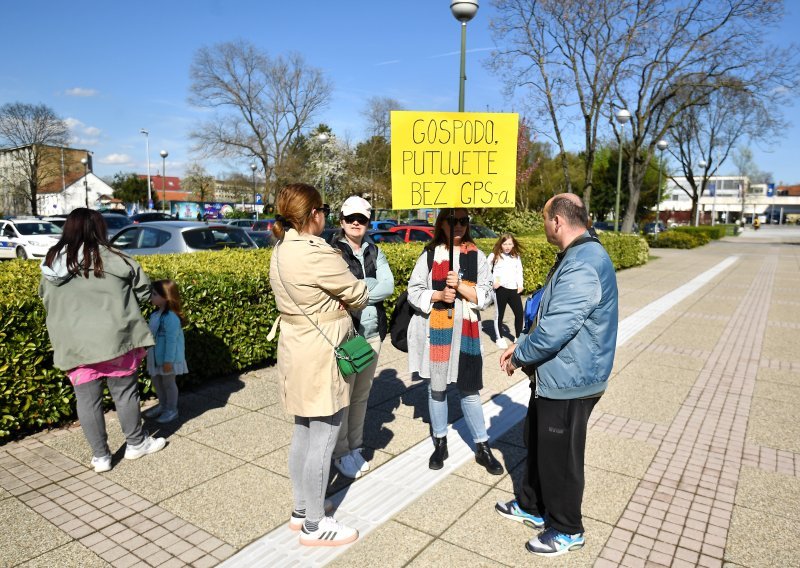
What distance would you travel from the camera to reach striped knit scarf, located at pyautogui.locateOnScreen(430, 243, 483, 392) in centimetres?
381

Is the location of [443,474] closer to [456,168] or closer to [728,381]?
[456,168]

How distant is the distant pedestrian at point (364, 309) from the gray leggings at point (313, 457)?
0.70 meters

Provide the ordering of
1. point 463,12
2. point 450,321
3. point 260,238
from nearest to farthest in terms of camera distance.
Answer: point 450,321, point 463,12, point 260,238

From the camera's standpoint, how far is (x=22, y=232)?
20.3 m

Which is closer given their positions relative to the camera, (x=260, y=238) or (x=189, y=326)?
(x=189, y=326)

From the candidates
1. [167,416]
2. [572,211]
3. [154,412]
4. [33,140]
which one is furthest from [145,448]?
[33,140]

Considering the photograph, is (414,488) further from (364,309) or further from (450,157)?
(450,157)

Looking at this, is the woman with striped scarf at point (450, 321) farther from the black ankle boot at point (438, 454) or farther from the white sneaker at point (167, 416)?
the white sneaker at point (167, 416)

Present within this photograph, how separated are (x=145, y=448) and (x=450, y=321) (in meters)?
2.42

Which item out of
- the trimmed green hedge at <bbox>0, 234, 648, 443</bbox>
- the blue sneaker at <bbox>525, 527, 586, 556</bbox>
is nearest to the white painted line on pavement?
the blue sneaker at <bbox>525, 527, 586, 556</bbox>

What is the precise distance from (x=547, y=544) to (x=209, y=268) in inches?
178

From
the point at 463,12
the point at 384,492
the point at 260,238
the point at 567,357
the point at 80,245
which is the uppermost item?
the point at 463,12

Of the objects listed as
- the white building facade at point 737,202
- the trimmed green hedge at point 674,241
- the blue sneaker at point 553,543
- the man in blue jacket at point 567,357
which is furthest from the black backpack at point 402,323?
the white building facade at point 737,202

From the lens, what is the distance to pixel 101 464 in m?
3.90
